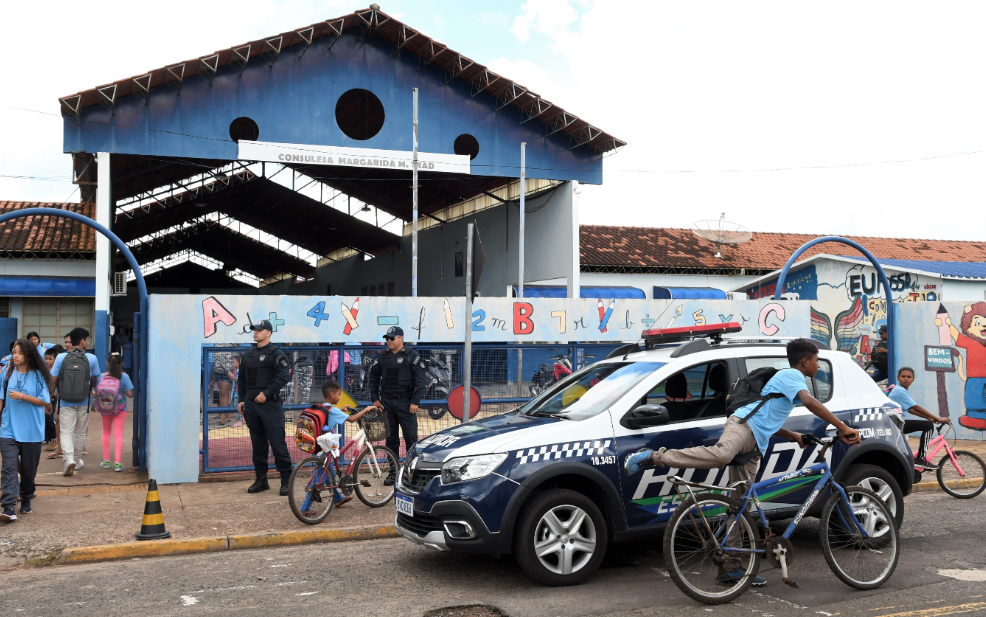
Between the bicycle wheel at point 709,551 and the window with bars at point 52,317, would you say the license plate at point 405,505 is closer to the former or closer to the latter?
the bicycle wheel at point 709,551

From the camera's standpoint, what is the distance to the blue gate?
10594mm

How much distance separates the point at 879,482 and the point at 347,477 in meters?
5.01

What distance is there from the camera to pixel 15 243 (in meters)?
26.1

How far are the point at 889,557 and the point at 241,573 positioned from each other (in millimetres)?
4867

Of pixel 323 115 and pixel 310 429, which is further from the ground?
pixel 323 115

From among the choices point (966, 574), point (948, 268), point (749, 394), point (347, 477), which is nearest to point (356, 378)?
point (347, 477)

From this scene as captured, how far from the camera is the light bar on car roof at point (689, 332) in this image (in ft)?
22.6

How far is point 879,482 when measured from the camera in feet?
21.9

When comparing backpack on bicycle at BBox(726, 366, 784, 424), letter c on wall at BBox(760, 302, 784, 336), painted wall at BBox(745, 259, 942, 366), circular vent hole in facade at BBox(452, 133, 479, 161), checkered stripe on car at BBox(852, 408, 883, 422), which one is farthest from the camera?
painted wall at BBox(745, 259, 942, 366)

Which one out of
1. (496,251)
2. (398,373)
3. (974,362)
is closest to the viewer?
(398,373)

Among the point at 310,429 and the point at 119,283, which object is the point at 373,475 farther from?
the point at 119,283

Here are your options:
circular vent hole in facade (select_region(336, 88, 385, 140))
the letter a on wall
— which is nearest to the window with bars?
circular vent hole in facade (select_region(336, 88, 385, 140))

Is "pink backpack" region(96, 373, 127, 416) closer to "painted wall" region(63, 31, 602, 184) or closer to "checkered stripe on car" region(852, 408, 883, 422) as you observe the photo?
"checkered stripe on car" region(852, 408, 883, 422)

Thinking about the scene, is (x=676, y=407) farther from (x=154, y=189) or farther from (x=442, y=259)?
(x=442, y=259)
